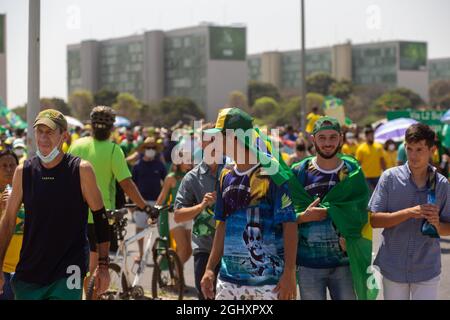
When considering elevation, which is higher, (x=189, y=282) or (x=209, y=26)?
(x=209, y=26)

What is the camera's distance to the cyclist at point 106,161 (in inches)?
309

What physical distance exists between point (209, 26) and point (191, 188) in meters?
147

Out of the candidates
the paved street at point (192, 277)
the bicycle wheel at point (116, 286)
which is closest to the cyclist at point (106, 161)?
the bicycle wheel at point (116, 286)

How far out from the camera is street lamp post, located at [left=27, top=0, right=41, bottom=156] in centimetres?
755

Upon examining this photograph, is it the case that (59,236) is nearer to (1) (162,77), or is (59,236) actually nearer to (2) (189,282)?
(2) (189,282)

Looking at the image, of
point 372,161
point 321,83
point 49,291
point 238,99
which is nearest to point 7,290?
point 49,291

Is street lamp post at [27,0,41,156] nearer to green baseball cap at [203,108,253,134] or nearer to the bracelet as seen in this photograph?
the bracelet

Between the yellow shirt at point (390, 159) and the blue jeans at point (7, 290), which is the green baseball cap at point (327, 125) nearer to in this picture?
the blue jeans at point (7, 290)

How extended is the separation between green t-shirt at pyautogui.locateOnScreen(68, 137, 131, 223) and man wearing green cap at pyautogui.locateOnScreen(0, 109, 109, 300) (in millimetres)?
2287

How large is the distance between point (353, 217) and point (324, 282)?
47 centimetres

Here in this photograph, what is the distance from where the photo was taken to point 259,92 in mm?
154875

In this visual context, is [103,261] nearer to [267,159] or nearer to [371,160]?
[267,159]
